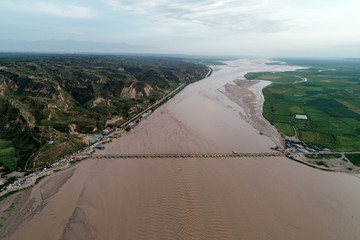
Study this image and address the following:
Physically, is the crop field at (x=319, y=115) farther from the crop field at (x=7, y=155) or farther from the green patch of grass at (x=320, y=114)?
the crop field at (x=7, y=155)

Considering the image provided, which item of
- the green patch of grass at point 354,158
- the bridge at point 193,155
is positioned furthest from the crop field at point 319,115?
the bridge at point 193,155

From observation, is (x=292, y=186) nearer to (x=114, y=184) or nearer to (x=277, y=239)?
(x=277, y=239)

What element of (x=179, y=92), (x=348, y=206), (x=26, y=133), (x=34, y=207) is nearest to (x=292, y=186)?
(x=348, y=206)

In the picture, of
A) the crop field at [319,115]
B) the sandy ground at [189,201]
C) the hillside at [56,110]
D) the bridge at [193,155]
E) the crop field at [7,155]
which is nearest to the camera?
the sandy ground at [189,201]

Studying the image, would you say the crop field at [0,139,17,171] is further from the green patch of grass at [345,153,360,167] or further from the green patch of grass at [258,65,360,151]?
the green patch of grass at [345,153,360,167]

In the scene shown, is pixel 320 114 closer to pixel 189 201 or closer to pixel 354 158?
pixel 354 158

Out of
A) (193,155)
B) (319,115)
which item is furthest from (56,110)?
(319,115)
